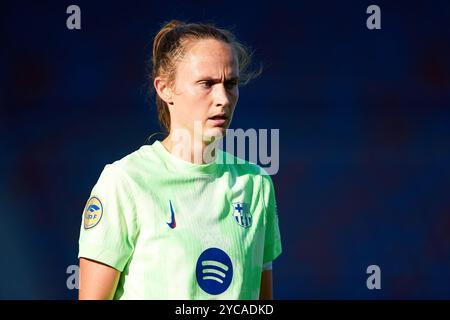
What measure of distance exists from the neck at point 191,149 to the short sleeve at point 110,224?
172 mm

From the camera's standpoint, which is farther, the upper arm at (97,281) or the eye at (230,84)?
the eye at (230,84)

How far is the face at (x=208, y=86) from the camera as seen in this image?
206 centimetres

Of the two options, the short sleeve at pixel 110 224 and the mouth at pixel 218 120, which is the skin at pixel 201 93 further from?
the short sleeve at pixel 110 224

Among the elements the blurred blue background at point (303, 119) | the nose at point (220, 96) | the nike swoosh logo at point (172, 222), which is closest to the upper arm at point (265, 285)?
the nike swoosh logo at point (172, 222)

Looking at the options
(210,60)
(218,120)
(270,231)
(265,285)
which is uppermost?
(210,60)

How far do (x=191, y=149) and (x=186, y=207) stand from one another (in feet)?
0.53

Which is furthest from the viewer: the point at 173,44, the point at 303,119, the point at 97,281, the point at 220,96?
the point at 303,119

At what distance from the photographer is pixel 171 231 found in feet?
6.43

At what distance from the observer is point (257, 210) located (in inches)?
84.2

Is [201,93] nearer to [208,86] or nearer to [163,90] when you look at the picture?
[208,86]

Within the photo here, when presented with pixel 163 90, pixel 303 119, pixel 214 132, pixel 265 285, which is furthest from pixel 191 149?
pixel 303 119
